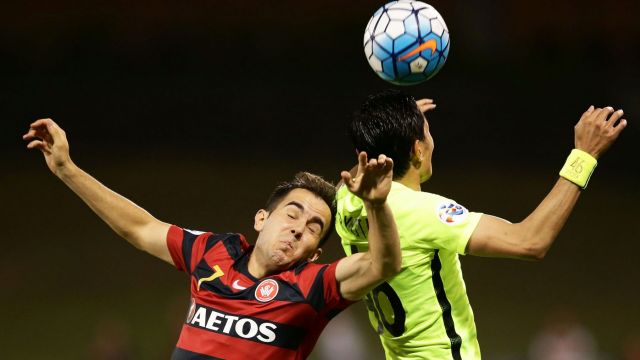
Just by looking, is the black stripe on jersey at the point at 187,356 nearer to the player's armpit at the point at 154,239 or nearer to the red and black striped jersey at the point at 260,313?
the red and black striped jersey at the point at 260,313

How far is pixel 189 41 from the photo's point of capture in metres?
12.0

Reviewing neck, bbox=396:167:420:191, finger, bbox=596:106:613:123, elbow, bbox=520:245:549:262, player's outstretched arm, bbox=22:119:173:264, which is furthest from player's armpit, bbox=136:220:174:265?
finger, bbox=596:106:613:123

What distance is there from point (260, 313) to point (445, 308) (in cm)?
79

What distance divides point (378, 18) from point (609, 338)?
8438 mm

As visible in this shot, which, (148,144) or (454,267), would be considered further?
(148,144)

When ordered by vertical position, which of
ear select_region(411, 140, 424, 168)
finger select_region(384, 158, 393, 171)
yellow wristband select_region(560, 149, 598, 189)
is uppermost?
yellow wristband select_region(560, 149, 598, 189)

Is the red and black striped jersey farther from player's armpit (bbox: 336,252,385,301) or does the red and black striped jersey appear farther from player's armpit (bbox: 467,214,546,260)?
player's armpit (bbox: 467,214,546,260)

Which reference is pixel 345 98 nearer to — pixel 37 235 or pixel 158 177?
pixel 158 177

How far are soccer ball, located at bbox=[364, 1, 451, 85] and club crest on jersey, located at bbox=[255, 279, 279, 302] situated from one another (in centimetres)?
110

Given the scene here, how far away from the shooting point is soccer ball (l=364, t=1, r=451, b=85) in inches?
159

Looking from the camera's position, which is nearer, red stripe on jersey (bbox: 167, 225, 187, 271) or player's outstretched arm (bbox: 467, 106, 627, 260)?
player's outstretched arm (bbox: 467, 106, 627, 260)

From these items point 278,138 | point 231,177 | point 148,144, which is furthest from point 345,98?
point 148,144

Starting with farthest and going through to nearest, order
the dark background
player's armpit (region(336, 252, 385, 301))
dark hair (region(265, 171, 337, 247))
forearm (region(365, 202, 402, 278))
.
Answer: the dark background
dark hair (region(265, 171, 337, 247))
player's armpit (region(336, 252, 385, 301))
forearm (region(365, 202, 402, 278))

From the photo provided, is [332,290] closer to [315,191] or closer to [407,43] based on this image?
[315,191]
